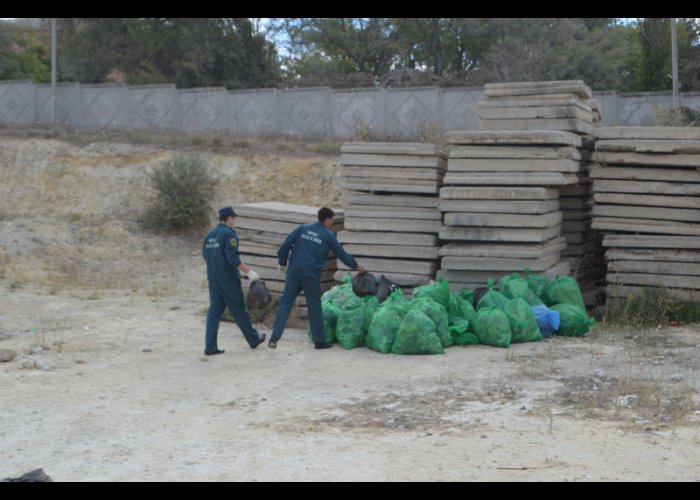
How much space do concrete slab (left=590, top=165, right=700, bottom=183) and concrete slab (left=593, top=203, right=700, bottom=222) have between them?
14.8 inches

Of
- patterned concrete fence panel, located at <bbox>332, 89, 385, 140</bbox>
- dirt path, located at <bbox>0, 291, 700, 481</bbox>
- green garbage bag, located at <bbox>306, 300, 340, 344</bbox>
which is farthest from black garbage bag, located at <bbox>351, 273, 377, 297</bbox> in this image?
patterned concrete fence panel, located at <bbox>332, 89, 385, 140</bbox>

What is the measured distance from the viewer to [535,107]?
1237 cm

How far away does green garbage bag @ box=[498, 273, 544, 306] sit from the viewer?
11.1 m

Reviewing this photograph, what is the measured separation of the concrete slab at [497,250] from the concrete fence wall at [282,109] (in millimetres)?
12439

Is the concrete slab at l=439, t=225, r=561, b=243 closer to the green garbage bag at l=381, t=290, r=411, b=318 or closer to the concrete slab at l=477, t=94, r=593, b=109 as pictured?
the green garbage bag at l=381, t=290, r=411, b=318

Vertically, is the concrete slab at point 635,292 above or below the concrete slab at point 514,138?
below

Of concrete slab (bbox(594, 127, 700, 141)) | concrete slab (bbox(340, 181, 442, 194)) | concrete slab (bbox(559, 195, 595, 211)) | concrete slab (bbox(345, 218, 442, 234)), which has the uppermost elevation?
concrete slab (bbox(594, 127, 700, 141))

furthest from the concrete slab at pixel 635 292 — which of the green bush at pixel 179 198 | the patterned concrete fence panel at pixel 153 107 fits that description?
the patterned concrete fence panel at pixel 153 107

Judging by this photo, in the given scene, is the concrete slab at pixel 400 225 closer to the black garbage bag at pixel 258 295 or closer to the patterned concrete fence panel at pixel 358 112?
the black garbage bag at pixel 258 295

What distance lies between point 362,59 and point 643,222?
26715mm

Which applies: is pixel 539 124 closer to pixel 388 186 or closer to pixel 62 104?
pixel 388 186

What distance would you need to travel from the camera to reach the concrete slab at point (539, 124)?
12.2 metres

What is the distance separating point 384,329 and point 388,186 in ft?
8.21

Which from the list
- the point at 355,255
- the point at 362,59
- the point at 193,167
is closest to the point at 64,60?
the point at 362,59
